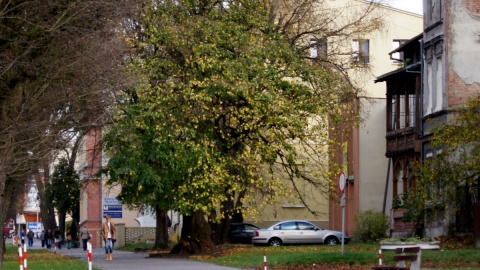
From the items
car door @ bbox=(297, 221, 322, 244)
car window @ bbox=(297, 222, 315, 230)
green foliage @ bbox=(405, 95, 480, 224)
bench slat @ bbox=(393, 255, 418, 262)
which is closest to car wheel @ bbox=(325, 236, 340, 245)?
car door @ bbox=(297, 221, 322, 244)

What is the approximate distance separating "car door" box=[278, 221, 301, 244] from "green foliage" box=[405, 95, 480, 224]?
39.4 ft

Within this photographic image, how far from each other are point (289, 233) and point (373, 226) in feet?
14.7

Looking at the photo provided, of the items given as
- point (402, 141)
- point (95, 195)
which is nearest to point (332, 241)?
point (402, 141)

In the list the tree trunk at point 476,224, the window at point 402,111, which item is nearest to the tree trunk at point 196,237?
the tree trunk at point 476,224

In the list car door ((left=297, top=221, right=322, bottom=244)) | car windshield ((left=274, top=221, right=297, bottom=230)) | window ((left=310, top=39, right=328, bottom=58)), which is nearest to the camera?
window ((left=310, top=39, right=328, bottom=58))

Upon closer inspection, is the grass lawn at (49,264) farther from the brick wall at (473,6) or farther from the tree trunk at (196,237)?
the brick wall at (473,6)

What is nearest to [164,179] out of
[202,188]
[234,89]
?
[202,188]

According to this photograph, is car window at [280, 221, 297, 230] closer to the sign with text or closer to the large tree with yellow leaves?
the sign with text

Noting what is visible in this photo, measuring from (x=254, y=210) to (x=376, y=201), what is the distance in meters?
21.9

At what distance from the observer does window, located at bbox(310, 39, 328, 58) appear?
3650cm

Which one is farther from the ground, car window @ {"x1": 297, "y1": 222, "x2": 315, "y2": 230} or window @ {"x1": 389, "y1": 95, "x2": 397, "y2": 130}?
window @ {"x1": 389, "y1": 95, "x2": 397, "y2": 130}

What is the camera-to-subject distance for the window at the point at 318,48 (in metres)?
36.5

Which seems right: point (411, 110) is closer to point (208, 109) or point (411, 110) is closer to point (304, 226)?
point (304, 226)

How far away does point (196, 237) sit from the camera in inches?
1452
